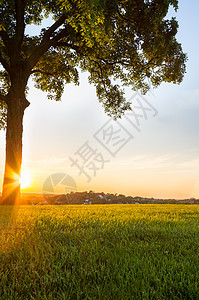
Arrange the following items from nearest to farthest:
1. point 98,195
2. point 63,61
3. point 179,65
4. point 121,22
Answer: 1. point 121,22
2. point 179,65
3. point 63,61
4. point 98,195

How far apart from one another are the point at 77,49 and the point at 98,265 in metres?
14.6

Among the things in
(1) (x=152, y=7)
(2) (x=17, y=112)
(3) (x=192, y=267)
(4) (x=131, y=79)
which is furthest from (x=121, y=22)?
(3) (x=192, y=267)

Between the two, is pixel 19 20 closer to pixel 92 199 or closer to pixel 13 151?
pixel 13 151

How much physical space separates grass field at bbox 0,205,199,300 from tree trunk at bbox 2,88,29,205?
9423mm

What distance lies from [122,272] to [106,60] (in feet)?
52.6

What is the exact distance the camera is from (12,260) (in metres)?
3.20

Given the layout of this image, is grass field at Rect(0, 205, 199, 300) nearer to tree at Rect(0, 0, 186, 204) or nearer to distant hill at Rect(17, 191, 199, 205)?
tree at Rect(0, 0, 186, 204)

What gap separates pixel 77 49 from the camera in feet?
49.4

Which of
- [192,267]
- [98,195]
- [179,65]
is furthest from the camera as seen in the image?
[98,195]

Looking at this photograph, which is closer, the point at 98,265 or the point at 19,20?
the point at 98,265

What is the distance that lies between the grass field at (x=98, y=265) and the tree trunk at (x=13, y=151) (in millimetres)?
9423

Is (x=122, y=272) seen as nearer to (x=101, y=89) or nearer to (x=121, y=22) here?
(x=121, y=22)

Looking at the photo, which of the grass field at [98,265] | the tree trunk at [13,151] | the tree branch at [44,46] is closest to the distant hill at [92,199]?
the tree trunk at [13,151]

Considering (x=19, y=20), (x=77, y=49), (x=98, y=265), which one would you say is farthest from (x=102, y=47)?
(x=98, y=265)
